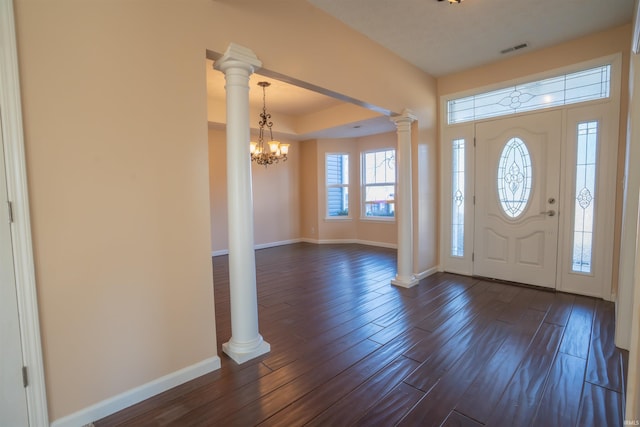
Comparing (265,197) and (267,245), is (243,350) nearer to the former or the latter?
(267,245)

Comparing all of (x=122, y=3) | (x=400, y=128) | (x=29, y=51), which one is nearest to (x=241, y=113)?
(x=122, y=3)

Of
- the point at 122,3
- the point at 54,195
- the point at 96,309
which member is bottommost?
the point at 96,309

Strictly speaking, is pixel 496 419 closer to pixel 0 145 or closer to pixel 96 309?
pixel 96 309

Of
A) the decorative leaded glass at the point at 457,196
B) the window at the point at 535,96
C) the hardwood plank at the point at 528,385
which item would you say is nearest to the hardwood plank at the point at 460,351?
the hardwood plank at the point at 528,385

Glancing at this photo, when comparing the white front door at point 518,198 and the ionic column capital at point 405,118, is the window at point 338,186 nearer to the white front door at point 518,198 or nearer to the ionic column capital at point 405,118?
the ionic column capital at point 405,118

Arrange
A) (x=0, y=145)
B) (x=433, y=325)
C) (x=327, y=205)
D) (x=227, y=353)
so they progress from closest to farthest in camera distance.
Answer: (x=0, y=145) → (x=227, y=353) → (x=433, y=325) → (x=327, y=205)

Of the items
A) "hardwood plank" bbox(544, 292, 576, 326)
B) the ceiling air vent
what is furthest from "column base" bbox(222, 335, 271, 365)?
the ceiling air vent

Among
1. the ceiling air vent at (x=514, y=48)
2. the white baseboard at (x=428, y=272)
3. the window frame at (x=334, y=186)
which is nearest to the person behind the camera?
the ceiling air vent at (x=514, y=48)

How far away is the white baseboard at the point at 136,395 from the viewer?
1639 mm

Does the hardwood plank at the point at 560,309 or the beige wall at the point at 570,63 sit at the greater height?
the beige wall at the point at 570,63

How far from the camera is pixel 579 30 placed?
323 cm

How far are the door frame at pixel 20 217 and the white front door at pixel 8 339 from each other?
0.02m

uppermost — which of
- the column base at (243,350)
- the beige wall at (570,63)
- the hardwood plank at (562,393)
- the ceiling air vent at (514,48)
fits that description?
the ceiling air vent at (514,48)

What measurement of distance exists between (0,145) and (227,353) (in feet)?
6.17
